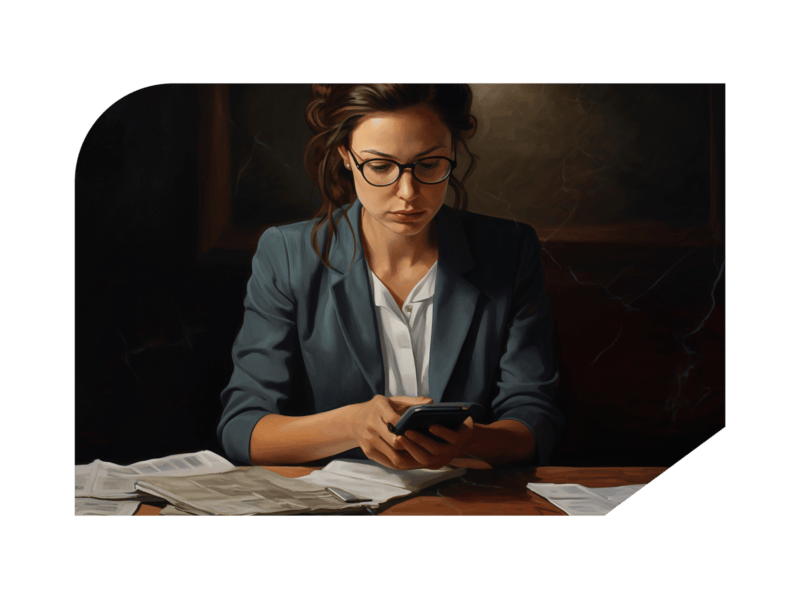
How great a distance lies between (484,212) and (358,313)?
68 centimetres

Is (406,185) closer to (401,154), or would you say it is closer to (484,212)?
(401,154)

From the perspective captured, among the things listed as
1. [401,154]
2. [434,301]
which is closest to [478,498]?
[434,301]

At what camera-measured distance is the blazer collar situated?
113 inches

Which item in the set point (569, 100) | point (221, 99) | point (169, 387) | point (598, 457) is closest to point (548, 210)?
point (569, 100)

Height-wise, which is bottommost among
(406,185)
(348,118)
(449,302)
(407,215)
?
(449,302)

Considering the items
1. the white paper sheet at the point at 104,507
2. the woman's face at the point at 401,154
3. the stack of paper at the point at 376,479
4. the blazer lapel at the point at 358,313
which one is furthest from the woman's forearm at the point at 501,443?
the white paper sheet at the point at 104,507

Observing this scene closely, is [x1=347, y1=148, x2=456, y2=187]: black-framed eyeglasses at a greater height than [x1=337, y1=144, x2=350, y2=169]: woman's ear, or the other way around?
[x1=337, y1=144, x2=350, y2=169]: woman's ear

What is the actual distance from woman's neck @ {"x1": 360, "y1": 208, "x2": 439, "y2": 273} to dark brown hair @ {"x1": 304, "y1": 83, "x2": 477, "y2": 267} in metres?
0.09

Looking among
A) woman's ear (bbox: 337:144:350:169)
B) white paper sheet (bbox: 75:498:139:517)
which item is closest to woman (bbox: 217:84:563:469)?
woman's ear (bbox: 337:144:350:169)

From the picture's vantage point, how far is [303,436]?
288 centimetres

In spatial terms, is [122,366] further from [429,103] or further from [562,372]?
[562,372]

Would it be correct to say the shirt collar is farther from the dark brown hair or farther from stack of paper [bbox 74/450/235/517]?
stack of paper [bbox 74/450/235/517]

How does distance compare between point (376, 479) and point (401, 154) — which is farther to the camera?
point (376, 479)

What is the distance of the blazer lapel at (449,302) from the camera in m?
2.86
